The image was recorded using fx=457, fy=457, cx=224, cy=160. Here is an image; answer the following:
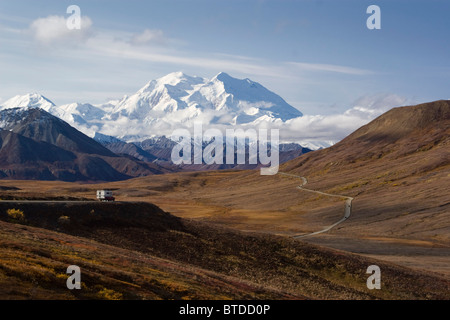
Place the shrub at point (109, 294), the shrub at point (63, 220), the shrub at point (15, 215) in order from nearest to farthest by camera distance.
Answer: the shrub at point (109, 294) → the shrub at point (15, 215) → the shrub at point (63, 220)

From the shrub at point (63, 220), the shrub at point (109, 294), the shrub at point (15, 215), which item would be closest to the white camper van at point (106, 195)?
the shrub at point (63, 220)

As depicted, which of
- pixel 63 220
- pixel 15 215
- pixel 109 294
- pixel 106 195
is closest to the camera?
pixel 109 294

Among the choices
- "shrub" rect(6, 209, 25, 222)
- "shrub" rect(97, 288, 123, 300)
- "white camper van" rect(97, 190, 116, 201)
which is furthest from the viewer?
"white camper van" rect(97, 190, 116, 201)

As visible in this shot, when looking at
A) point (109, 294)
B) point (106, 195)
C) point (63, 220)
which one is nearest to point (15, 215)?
point (63, 220)

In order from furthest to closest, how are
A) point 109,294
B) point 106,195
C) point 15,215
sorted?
point 106,195, point 15,215, point 109,294

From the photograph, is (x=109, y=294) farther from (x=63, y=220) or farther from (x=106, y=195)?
(x=106, y=195)

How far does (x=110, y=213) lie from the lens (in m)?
51.2

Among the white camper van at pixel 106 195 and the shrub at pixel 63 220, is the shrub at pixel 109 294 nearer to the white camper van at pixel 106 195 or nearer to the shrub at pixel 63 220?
the shrub at pixel 63 220

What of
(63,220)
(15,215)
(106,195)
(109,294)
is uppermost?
(106,195)

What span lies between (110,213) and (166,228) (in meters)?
6.63

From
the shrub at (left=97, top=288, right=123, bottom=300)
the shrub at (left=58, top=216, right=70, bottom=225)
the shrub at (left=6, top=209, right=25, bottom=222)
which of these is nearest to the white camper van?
the shrub at (left=58, top=216, right=70, bottom=225)

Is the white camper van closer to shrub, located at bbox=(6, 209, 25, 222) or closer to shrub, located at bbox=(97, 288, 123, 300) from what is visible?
shrub, located at bbox=(6, 209, 25, 222)
